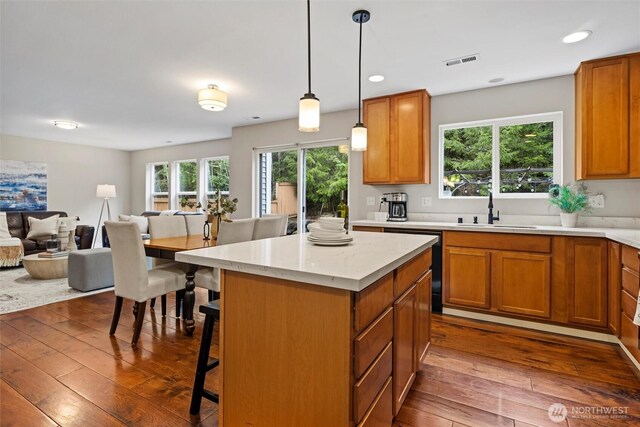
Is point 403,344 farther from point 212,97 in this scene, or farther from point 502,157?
point 212,97

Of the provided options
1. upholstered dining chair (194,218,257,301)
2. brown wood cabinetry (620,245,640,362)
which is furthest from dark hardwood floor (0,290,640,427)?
upholstered dining chair (194,218,257,301)

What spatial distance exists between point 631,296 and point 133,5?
12.9ft

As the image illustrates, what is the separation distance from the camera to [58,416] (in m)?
1.69

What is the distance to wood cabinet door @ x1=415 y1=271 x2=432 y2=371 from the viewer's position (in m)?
1.91

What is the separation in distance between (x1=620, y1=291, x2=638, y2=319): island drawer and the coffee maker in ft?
6.64

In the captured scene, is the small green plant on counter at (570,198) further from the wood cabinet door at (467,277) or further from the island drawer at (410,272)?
the island drawer at (410,272)

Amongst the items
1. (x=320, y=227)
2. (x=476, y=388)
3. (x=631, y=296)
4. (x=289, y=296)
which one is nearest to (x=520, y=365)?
(x=476, y=388)

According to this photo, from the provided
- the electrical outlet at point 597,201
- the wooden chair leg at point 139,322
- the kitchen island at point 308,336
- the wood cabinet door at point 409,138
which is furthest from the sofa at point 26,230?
the electrical outlet at point 597,201

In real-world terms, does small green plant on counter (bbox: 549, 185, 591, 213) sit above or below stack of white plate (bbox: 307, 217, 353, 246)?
above

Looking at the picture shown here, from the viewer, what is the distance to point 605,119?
2873 millimetres

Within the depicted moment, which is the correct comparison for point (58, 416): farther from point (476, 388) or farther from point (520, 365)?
point (520, 365)

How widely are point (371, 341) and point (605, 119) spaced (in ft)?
10.5

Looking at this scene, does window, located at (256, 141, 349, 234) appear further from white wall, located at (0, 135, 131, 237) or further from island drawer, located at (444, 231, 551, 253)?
white wall, located at (0, 135, 131, 237)

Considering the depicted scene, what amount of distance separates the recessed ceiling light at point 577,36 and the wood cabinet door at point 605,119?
55cm
